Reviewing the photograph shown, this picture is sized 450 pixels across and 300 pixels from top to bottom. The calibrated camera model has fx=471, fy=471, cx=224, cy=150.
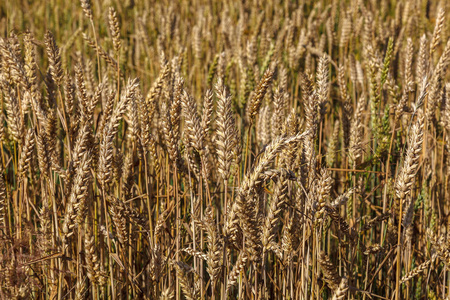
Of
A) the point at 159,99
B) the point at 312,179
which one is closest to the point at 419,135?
the point at 312,179

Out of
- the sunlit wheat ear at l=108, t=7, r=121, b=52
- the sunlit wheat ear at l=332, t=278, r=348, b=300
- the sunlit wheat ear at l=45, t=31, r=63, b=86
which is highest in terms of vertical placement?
the sunlit wheat ear at l=108, t=7, r=121, b=52

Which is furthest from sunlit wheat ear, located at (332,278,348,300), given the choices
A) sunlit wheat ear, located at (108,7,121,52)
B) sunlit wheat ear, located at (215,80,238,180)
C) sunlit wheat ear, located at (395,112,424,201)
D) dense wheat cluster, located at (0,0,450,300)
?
sunlit wheat ear, located at (108,7,121,52)

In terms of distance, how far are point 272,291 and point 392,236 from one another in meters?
0.51

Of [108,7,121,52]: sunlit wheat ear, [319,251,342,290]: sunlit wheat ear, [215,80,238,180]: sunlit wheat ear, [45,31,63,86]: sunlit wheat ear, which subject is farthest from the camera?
[108,7,121,52]: sunlit wheat ear

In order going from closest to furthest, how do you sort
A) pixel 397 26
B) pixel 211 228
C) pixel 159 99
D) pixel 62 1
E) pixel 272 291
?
pixel 211 228
pixel 272 291
pixel 159 99
pixel 397 26
pixel 62 1

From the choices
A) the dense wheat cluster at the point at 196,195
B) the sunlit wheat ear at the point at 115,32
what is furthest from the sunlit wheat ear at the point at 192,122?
the sunlit wheat ear at the point at 115,32

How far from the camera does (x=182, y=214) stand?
202 centimetres

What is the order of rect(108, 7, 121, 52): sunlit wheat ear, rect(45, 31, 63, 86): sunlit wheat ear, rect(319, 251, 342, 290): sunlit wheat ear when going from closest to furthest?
1. rect(319, 251, 342, 290): sunlit wheat ear
2. rect(45, 31, 63, 86): sunlit wheat ear
3. rect(108, 7, 121, 52): sunlit wheat ear

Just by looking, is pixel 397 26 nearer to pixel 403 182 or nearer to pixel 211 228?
pixel 403 182

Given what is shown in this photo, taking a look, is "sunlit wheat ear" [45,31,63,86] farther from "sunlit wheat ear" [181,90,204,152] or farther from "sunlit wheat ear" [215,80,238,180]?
"sunlit wheat ear" [215,80,238,180]

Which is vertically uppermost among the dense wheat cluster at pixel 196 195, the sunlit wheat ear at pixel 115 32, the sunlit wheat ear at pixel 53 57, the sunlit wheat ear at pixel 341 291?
the sunlit wheat ear at pixel 115 32

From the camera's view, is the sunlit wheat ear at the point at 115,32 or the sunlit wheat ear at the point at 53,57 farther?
the sunlit wheat ear at the point at 115,32

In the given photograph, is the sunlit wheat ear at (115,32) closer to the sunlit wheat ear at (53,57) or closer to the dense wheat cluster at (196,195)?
the dense wheat cluster at (196,195)

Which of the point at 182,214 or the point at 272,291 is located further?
the point at 182,214
